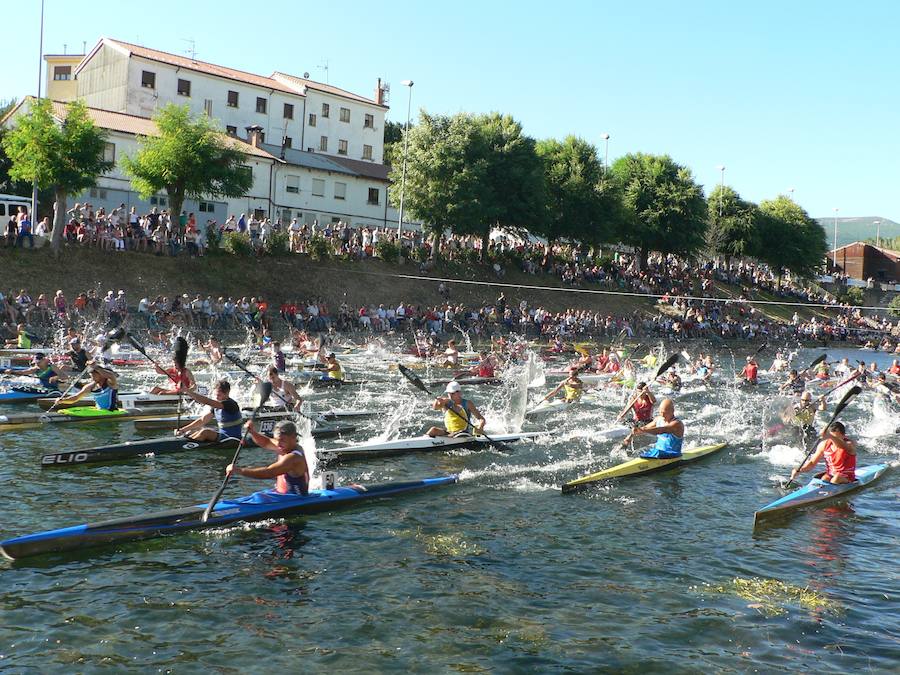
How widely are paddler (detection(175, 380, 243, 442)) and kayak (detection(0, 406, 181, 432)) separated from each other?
117 inches

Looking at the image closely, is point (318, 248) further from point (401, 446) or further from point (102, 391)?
point (401, 446)

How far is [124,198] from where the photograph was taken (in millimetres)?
47719

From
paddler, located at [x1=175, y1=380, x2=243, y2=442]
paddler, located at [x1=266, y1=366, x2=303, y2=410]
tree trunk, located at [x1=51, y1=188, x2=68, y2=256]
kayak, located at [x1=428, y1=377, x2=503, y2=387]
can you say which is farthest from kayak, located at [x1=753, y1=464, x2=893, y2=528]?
tree trunk, located at [x1=51, y1=188, x2=68, y2=256]

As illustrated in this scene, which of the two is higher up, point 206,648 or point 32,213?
point 32,213

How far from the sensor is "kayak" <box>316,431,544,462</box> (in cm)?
1627

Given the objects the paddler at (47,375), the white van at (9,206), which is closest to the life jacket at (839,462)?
the paddler at (47,375)

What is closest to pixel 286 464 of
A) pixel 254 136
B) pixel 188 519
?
pixel 188 519

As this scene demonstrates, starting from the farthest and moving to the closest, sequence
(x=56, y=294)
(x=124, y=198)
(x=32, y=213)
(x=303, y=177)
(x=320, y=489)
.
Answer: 1. (x=303, y=177)
2. (x=124, y=198)
3. (x=32, y=213)
4. (x=56, y=294)
5. (x=320, y=489)

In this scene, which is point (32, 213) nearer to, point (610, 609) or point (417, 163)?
point (417, 163)

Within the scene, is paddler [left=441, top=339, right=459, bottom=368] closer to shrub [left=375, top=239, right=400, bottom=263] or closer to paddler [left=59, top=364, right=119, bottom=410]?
paddler [left=59, top=364, right=119, bottom=410]

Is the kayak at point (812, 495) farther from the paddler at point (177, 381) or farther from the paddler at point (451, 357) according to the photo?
the paddler at point (451, 357)

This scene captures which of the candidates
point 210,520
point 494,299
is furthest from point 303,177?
point 210,520

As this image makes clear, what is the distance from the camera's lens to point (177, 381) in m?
17.8

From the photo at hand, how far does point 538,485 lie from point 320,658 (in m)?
7.43
